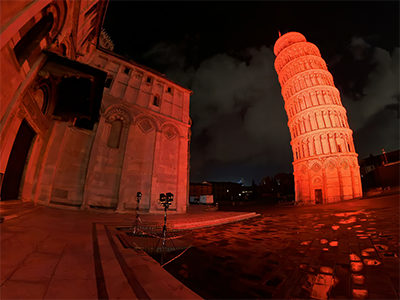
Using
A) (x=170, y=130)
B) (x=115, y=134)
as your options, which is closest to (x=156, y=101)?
(x=170, y=130)

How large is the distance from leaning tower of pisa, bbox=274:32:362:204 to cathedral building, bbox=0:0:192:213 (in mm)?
26367

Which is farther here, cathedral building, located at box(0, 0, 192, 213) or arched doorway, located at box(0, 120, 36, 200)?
arched doorway, located at box(0, 120, 36, 200)

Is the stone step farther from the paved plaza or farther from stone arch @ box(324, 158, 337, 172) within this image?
stone arch @ box(324, 158, 337, 172)

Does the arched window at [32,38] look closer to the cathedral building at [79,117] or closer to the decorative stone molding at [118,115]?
the cathedral building at [79,117]

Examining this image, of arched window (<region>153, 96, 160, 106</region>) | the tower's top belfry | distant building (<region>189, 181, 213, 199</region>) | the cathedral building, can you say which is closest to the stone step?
the cathedral building

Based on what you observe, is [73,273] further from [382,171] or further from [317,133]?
[382,171]

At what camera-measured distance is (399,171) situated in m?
31.0

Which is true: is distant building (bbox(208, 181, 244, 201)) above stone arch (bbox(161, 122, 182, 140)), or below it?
below

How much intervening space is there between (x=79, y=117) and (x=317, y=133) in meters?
36.7

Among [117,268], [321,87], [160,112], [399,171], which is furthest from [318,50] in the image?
[117,268]

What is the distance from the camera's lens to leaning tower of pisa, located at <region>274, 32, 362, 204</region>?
2902 cm

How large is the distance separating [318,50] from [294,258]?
5310 cm

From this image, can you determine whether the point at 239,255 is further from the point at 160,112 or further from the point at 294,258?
the point at 160,112

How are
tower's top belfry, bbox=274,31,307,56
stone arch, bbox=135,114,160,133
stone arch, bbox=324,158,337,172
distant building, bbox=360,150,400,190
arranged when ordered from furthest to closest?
tower's top belfry, bbox=274,31,307,56 → distant building, bbox=360,150,400,190 → stone arch, bbox=324,158,337,172 → stone arch, bbox=135,114,160,133
